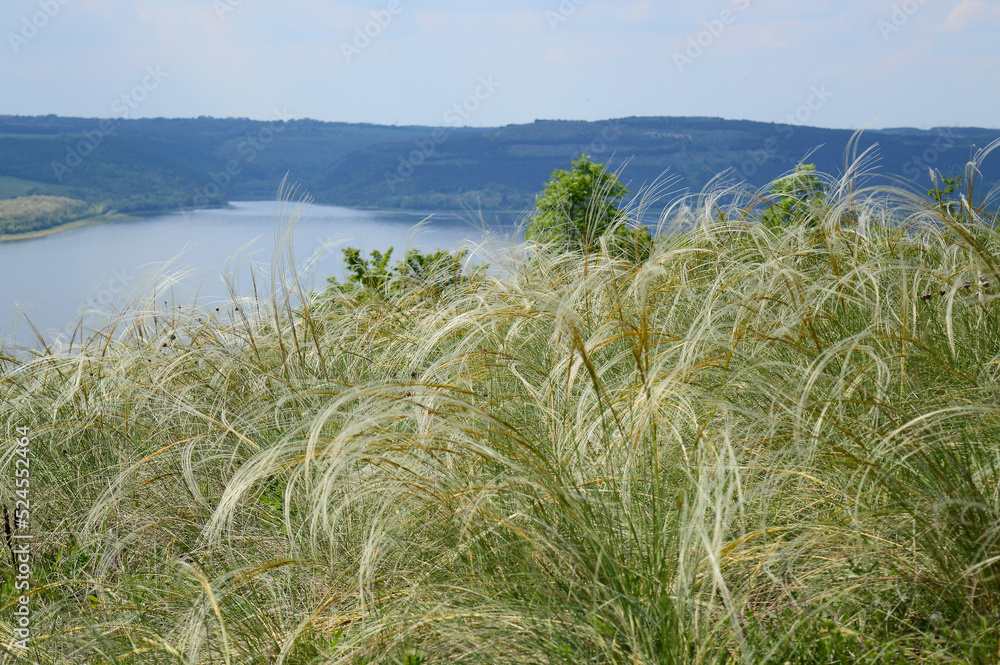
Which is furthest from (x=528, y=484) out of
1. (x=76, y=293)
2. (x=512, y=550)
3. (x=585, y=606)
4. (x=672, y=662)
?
(x=76, y=293)

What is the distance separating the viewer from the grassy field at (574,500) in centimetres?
139

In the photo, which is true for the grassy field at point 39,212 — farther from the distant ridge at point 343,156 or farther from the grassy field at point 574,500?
the grassy field at point 574,500

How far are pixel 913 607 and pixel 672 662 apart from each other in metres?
0.62

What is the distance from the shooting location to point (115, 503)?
7.55 feet

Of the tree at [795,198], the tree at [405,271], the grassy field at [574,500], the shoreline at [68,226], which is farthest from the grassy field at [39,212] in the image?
the tree at [795,198]

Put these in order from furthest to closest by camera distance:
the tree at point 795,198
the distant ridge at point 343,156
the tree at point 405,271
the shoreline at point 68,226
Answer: the distant ridge at point 343,156 < the shoreline at point 68,226 < the tree at point 405,271 < the tree at point 795,198

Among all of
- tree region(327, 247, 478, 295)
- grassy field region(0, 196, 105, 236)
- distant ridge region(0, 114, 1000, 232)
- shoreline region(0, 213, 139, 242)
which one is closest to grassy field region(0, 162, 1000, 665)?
tree region(327, 247, 478, 295)

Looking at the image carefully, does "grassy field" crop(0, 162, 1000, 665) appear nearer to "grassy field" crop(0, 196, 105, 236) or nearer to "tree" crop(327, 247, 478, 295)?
"tree" crop(327, 247, 478, 295)

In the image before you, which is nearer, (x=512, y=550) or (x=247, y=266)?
(x=512, y=550)

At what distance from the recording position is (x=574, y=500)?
146 cm

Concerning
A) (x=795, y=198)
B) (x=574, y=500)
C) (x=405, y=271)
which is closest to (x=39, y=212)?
(x=405, y=271)

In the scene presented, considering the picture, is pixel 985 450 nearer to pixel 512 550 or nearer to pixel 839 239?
pixel 512 550

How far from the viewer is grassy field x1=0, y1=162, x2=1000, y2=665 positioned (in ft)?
4.55

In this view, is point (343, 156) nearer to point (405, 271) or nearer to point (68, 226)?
point (68, 226)
